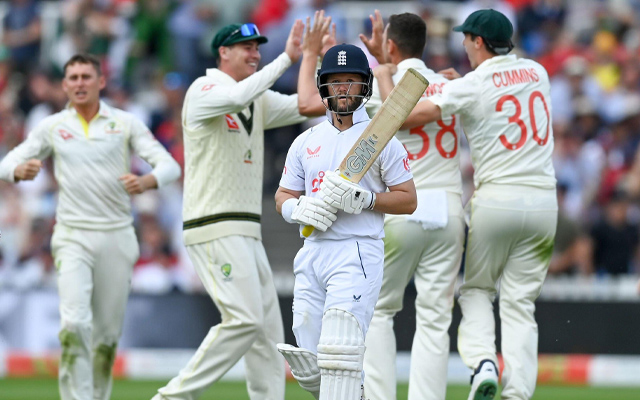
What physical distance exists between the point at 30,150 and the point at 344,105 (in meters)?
2.86

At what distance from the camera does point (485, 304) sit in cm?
682

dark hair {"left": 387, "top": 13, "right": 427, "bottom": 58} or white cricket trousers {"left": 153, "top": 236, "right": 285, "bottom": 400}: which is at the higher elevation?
dark hair {"left": 387, "top": 13, "right": 427, "bottom": 58}

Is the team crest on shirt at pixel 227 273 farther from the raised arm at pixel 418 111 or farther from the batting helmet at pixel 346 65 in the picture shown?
the batting helmet at pixel 346 65

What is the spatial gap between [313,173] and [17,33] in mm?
9532

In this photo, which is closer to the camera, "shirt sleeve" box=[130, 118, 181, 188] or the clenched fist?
the clenched fist

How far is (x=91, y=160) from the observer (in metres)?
7.63

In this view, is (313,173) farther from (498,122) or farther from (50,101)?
(50,101)

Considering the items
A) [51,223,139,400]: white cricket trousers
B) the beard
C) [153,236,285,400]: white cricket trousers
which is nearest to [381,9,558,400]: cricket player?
the beard

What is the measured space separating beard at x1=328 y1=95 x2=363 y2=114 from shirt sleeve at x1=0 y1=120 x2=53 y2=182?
2729 mm

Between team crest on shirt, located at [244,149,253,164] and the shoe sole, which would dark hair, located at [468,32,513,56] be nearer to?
team crest on shirt, located at [244,149,253,164]

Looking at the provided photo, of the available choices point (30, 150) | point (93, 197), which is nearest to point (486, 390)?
point (93, 197)

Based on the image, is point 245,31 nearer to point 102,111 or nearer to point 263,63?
point 102,111

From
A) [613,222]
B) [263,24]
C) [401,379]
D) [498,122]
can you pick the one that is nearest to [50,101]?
[263,24]

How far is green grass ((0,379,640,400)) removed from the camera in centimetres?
879
